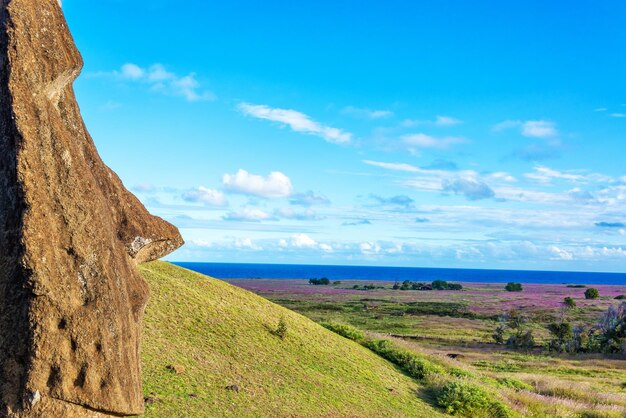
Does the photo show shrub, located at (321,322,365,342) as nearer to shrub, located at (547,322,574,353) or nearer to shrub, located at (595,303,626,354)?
shrub, located at (547,322,574,353)

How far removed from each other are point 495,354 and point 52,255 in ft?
162

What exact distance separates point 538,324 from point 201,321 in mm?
65240

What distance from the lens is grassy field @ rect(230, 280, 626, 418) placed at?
24172 mm

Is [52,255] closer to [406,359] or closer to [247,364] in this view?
[247,364]

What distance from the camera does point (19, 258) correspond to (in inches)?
297

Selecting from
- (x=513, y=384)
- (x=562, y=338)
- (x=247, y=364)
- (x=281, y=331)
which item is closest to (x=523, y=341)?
(x=562, y=338)

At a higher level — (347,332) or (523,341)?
(347,332)

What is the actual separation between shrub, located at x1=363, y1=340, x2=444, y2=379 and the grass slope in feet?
3.10

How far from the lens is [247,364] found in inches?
688

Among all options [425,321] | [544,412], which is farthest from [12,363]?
[425,321]

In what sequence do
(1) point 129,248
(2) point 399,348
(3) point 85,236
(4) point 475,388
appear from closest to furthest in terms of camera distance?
(3) point 85,236 → (1) point 129,248 → (4) point 475,388 → (2) point 399,348

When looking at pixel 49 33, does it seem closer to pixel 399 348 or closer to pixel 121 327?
pixel 121 327

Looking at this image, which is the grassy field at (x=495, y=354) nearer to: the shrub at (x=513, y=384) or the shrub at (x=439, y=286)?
the shrub at (x=513, y=384)

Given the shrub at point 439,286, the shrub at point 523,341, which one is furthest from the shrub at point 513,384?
the shrub at point 439,286
